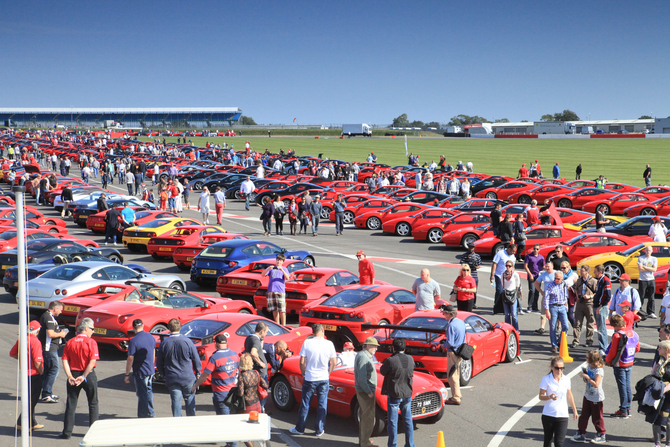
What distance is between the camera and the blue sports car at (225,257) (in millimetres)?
16609

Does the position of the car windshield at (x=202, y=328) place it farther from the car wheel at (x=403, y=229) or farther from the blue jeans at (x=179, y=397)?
the car wheel at (x=403, y=229)

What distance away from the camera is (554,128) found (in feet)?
435

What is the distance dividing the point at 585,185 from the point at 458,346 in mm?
29142

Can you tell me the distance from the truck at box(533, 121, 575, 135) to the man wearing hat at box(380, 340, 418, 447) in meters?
130

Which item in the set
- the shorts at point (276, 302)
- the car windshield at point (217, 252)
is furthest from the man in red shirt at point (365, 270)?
the car windshield at point (217, 252)

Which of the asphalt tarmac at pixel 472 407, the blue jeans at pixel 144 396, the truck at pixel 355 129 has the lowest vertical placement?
the asphalt tarmac at pixel 472 407

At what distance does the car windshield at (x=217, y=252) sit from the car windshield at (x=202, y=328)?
269 inches

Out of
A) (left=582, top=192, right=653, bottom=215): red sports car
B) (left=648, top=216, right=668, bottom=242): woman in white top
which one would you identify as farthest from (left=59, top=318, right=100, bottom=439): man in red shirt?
(left=582, top=192, right=653, bottom=215): red sports car

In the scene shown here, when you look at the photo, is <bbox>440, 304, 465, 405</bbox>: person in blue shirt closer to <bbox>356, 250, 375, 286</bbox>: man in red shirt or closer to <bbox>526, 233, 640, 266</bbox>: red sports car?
<bbox>356, 250, 375, 286</bbox>: man in red shirt

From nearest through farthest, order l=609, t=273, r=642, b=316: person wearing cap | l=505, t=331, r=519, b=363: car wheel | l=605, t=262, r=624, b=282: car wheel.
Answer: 1. l=609, t=273, r=642, b=316: person wearing cap
2. l=505, t=331, r=519, b=363: car wheel
3. l=605, t=262, r=624, b=282: car wheel

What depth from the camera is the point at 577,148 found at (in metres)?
85.2

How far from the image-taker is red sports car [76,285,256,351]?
10992mm

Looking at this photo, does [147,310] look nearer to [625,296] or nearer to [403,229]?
[625,296]

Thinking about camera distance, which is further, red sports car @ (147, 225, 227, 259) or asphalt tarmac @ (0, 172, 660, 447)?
red sports car @ (147, 225, 227, 259)
